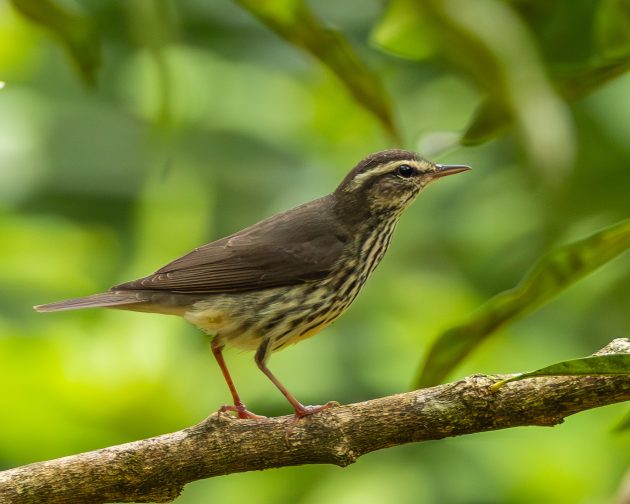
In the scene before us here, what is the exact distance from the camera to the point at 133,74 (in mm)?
7398

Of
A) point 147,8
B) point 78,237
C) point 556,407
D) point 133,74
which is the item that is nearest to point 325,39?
point 147,8

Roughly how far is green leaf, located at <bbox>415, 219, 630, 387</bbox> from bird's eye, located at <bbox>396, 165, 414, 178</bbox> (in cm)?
212

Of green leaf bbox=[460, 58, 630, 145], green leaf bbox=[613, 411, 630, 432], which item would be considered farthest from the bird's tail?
green leaf bbox=[613, 411, 630, 432]

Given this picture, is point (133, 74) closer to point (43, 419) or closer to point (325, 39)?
point (43, 419)

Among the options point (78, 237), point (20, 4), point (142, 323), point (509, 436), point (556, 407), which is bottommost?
point (556, 407)

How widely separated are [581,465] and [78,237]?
10.4ft

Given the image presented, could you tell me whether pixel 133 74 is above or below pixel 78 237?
above

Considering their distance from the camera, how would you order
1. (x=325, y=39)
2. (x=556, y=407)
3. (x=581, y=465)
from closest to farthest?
1. (x=325, y=39)
2. (x=556, y=407)
3. (x=581, y=465)

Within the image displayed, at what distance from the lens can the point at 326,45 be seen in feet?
8.48

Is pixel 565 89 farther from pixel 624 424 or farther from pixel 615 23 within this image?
pixel 624 424

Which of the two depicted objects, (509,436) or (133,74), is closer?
(509,436)

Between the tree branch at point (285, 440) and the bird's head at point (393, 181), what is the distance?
5.55ft

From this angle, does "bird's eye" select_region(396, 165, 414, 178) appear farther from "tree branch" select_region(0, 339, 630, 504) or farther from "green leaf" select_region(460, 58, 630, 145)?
"green leaf" select_region(460, 58, 630, 145)

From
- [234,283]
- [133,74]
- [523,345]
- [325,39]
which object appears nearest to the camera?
[325,39]
